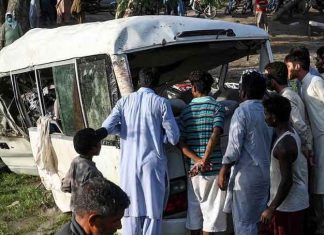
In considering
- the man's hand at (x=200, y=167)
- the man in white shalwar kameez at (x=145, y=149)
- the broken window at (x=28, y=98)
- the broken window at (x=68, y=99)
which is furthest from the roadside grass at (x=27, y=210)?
the man's hand at (x=200, y=167)

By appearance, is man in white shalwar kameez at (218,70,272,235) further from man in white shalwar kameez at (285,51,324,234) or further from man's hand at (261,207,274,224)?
man in white shalwar kameez at (285,51,324,234)

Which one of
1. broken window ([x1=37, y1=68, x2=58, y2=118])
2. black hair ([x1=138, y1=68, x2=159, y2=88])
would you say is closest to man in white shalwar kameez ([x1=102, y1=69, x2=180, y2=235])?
black hair ([x1=138, y1=68, x2=159, y2=88])

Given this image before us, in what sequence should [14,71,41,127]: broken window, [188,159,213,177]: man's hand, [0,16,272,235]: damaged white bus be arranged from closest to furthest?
[188,159,213,177]: man's hand < [0,16,272,235]: damaged white bus < [14,71,41,127]: broken window

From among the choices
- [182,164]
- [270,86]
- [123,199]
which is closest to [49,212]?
[182,164]

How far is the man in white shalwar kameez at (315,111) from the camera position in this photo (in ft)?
15.6

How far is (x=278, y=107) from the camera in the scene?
163 inches

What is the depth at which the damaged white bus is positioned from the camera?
4.79 metres

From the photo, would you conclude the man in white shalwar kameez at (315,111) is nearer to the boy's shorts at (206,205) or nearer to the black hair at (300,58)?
the black hair at (300,58)

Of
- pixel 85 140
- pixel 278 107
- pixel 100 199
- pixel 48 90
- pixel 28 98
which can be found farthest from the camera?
pixel 28 98

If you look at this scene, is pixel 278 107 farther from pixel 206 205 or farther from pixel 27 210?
pixel 27 210

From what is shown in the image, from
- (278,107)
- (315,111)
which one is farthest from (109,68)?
(315,111)

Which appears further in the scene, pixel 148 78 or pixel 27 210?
pixel 27 210

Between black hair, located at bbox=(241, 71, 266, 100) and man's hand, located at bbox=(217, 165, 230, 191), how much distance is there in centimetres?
58

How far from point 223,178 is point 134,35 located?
4.48 feet
